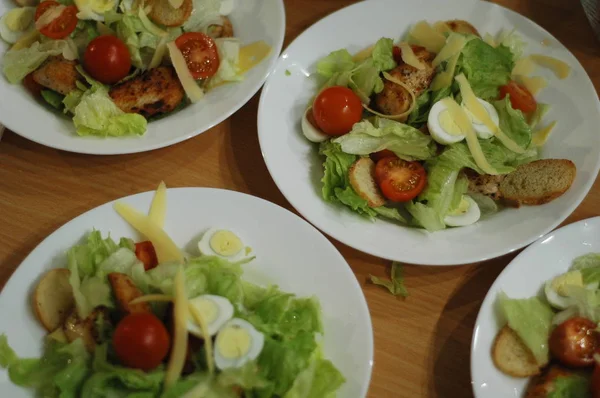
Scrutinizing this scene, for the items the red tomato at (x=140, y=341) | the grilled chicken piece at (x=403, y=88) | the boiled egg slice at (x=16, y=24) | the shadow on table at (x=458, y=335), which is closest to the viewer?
the red tomato at (x=140, y=341)

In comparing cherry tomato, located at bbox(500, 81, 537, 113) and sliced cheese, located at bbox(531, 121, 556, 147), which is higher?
cherry tomato, located at bbox(500, 81, 537, 113)

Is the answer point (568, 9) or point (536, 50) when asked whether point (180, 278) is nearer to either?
point (536, 50)

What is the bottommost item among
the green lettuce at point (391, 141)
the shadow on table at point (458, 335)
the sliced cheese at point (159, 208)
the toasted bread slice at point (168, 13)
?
the shadow on table at point (458, 335)

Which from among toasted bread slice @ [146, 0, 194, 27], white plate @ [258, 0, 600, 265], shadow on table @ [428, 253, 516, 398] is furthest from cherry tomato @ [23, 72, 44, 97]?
shadow on table @ [428, 253, 516, 398]

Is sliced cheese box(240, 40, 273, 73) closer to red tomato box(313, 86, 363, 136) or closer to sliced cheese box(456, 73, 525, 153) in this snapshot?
red tomato box(313, 86, 363, 136)

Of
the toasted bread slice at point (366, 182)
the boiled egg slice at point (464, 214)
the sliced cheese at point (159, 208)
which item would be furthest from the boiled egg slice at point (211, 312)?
the boiled egg slice at point (464, 214)

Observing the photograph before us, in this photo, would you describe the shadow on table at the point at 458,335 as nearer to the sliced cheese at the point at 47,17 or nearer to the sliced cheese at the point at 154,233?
the sliced cheese at the point at 154,233
